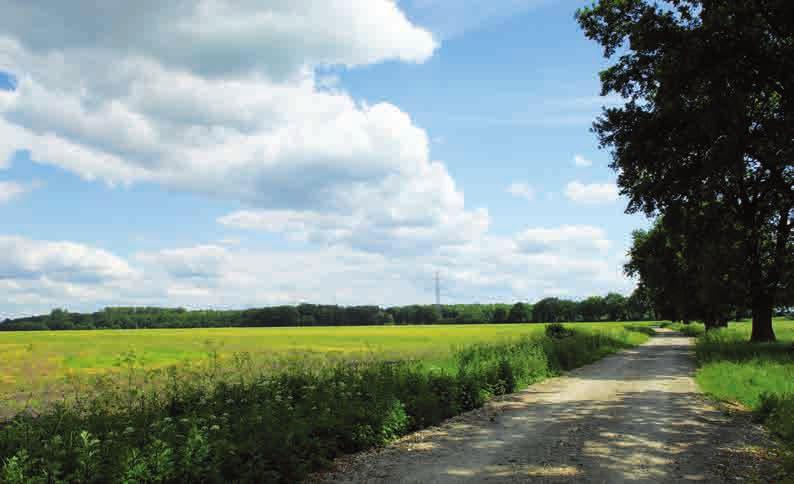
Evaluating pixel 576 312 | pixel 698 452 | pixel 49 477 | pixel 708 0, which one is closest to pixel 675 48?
pixel 708 0

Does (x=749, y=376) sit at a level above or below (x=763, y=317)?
below

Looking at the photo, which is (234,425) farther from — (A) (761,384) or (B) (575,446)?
(A) (761,384)

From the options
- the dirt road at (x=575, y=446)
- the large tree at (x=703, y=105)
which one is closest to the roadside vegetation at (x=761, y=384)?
the dirt road at (x=575, y=446)

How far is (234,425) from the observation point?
332 inches

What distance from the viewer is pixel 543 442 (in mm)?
9781

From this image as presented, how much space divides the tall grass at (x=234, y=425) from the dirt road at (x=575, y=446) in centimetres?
65

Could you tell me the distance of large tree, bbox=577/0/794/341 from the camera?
16.8 m

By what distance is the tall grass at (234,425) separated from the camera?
21.6 ft

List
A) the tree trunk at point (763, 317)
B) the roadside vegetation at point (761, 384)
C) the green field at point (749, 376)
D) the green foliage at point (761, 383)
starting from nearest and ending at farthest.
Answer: the roadside vegetation at point (761, 384) < the green foliage at point (761, 383) < the green field at point (749, 376) < the tree trunk at point (763, 317)

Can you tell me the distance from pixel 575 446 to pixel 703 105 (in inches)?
Result: 576

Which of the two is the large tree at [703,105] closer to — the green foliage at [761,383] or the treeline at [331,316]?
the green foliage at [761,383]

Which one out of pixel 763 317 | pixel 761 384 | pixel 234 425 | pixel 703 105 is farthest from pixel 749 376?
pixel 763 317

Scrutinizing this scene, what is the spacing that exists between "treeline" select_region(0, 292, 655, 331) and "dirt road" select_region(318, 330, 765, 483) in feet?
368

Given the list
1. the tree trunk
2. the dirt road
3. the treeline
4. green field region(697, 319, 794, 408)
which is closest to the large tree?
the tree trunk
